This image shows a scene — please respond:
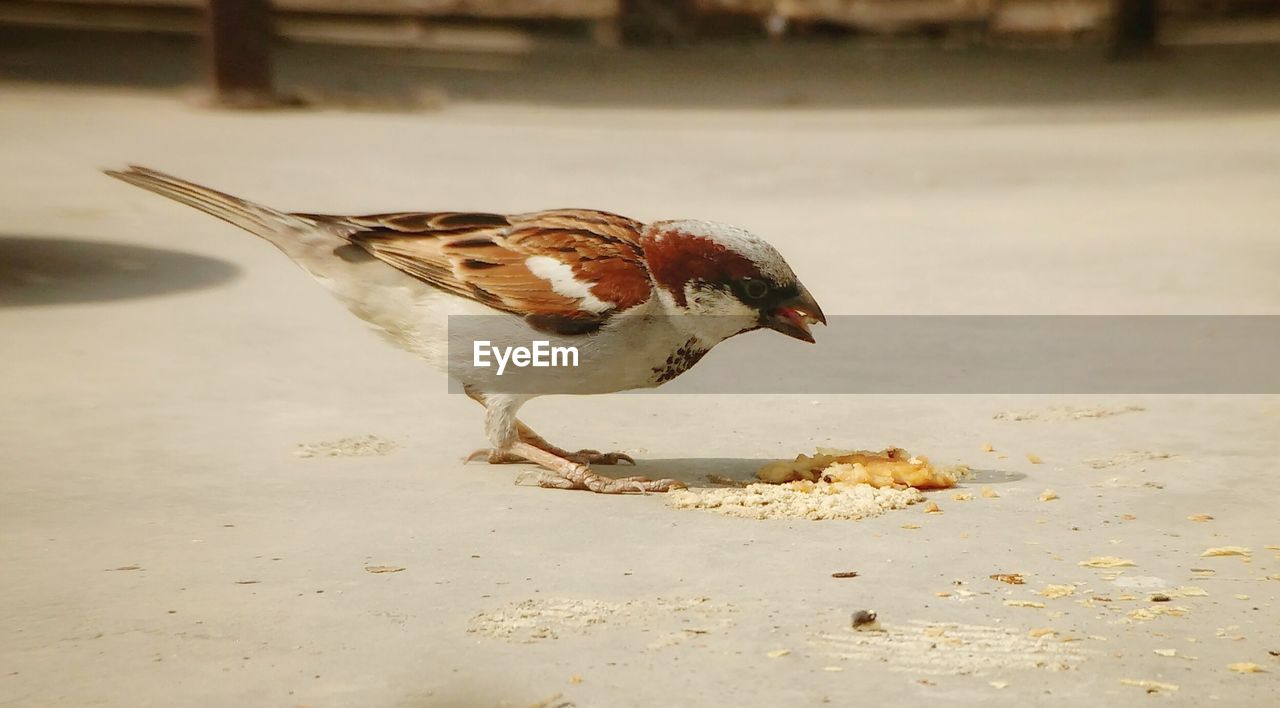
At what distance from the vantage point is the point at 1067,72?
17734mm

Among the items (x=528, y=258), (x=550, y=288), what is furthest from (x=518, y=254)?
(x=550, y=288)

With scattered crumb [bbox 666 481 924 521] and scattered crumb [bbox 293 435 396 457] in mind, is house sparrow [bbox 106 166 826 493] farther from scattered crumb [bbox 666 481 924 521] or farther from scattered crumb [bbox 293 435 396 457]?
scattered crumb [bbox 293 435 396 457]

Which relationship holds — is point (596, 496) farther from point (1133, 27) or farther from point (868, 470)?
point (1133, 27)

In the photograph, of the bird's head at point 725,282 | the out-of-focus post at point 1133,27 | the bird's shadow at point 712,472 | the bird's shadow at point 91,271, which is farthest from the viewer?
the out-of-focus post at point 1133,27

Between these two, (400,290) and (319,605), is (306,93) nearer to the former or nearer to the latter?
(400,290)

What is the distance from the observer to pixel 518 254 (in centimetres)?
486

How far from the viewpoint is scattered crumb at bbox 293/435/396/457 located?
5.41 metres

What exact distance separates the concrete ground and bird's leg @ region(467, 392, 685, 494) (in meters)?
0.08

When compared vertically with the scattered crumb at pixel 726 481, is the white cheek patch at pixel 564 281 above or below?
→ above

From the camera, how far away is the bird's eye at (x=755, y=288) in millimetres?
4543

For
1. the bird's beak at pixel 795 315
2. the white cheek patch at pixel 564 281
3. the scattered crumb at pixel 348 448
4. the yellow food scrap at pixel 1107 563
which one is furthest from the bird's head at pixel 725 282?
the scattered crumb at pixel 348 448

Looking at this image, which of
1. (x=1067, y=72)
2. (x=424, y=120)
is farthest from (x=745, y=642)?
(x=1067, y=72)

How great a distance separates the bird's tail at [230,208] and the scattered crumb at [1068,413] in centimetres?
248

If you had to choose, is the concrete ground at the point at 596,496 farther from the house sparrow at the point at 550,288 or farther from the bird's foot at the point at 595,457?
the house sparrow at the point at 550,288
